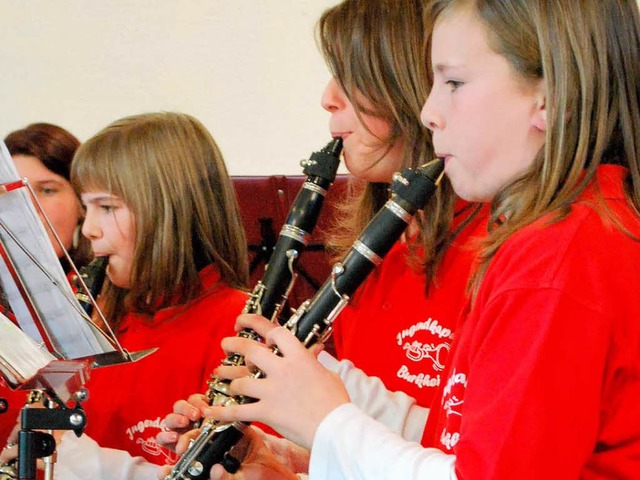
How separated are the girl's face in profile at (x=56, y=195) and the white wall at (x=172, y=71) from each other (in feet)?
3.80

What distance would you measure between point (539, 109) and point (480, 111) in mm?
57

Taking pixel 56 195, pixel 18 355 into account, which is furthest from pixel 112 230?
pixel 18 355

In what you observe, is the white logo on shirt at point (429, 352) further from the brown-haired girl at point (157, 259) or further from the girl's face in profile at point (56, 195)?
the girl's face in profile at point (56, 195)

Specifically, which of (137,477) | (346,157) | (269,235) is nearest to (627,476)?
(346,157)

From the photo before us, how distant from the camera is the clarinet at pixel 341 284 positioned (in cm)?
108

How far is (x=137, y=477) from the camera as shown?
147 cm

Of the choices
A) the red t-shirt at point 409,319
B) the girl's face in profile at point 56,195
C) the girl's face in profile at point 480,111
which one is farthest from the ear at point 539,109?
the girl's face in profile at point 56,195

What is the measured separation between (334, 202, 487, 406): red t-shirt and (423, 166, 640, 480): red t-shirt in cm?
43

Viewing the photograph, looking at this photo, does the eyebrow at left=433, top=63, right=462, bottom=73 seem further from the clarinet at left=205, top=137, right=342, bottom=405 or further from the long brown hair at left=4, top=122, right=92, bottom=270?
the long brown hair at left=4, top=122, right=92, bottom=270

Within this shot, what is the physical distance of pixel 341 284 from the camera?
111 centimetres

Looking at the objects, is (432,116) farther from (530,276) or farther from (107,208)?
(107,208)

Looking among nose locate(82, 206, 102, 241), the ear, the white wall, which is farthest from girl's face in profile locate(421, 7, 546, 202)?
the white wall

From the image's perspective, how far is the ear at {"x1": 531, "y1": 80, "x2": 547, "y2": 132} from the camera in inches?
34.6

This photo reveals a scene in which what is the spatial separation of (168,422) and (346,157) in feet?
1.53
